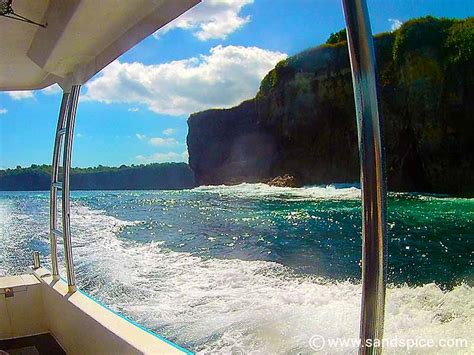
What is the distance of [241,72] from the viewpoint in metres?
8.48

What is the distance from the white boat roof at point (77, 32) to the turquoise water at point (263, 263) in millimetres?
1586

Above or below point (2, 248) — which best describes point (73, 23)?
above

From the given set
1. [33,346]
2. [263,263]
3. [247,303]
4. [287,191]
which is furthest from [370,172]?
[287,191]

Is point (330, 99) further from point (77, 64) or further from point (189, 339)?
point (77, 64)

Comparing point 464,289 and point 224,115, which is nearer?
point 464,289

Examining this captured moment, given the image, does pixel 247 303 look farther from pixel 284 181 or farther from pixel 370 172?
pixel 370 172

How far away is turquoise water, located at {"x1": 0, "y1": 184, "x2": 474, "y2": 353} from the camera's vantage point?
416 cm

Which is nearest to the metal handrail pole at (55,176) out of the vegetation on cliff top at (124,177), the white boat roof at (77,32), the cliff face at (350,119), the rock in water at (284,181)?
the white boat roof at (77,32)

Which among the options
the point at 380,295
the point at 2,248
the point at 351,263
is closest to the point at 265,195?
the point at 351,263

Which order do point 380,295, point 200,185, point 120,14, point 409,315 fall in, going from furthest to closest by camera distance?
point 200,185
point 409,315
point 120,14
point 380,295

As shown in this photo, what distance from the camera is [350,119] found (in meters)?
7.11

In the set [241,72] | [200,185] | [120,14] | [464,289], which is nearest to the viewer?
[120,14]

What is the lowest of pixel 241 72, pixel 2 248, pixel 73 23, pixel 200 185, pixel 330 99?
pixel 2 248

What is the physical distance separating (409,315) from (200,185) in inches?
246
